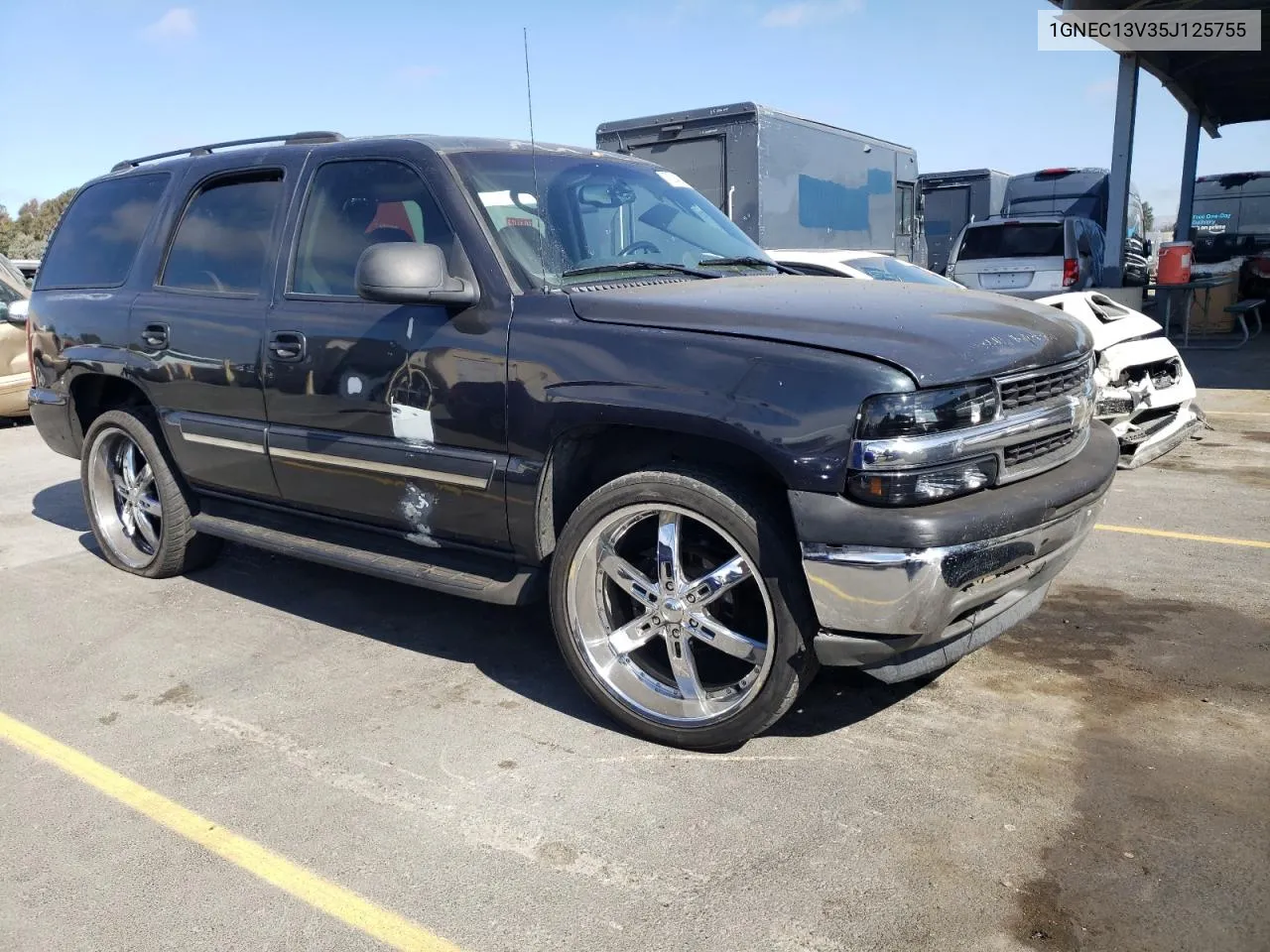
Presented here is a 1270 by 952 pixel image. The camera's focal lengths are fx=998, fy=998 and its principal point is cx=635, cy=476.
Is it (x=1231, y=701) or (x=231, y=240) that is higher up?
(x=231, y=240)

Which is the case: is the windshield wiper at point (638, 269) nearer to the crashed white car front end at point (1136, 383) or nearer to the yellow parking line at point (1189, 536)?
the yellow parking line at point (1189, 536)

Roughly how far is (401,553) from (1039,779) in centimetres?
238

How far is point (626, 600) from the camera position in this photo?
11.4 feet

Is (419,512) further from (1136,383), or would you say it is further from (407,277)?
(1136,383)

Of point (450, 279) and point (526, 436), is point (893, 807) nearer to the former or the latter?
point (526, 436)

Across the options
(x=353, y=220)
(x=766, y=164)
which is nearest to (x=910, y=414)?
(x=353, y=220)

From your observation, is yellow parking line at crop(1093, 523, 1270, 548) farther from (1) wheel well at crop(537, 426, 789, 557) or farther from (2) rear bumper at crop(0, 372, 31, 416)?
(2) rear bumper at crop(0, 372, 31, 416)

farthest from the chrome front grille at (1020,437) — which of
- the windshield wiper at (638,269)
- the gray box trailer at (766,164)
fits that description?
the gray box trailer at (766,164)

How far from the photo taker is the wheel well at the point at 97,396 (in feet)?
16.5

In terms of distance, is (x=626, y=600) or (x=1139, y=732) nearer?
(x=1139, y=732)

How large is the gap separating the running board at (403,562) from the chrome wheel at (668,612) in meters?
0.31

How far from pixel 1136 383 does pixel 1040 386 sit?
4304 mm

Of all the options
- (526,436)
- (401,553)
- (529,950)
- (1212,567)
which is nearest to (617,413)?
(526,436)

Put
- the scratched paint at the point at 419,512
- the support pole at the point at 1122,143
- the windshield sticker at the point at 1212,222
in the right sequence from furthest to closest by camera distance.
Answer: the windshield sticker at the point at 1212,222 → the support pole at the point at 1122,143 → the scratched paint at the point at 419,512
